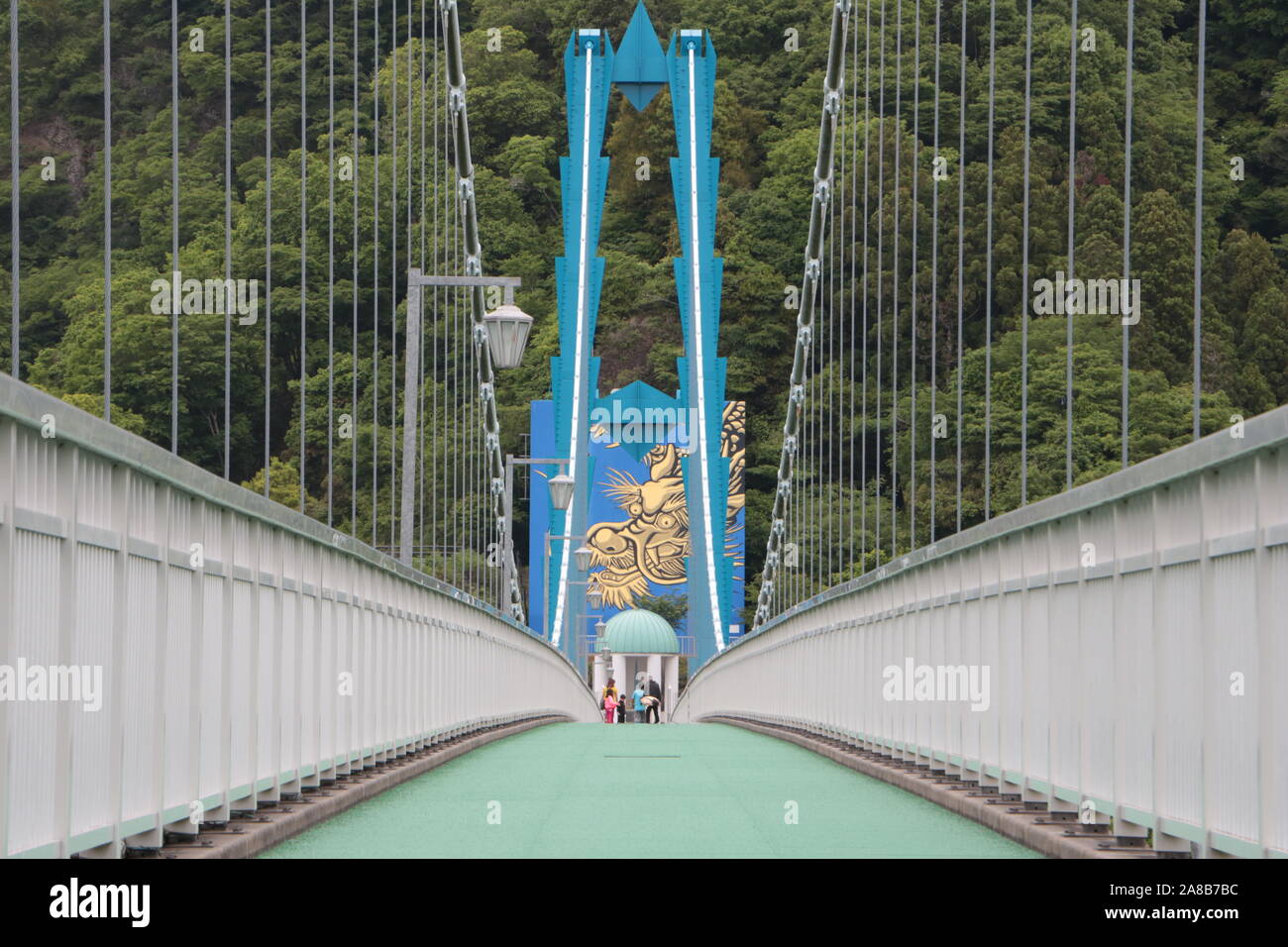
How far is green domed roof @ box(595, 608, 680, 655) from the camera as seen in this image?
78438 millimetres

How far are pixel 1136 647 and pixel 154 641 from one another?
3.61 metres

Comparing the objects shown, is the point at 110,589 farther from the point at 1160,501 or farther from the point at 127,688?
the point at 1160,501

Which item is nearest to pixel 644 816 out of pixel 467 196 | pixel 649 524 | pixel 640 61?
pixel 467 196

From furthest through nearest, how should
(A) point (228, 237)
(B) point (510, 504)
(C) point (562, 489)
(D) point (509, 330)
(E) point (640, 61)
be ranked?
(E) point (640, 61) < (B) point (510, 504) < (C) point (562, 489) < (D) point (509, 330) < (A) point (228, 237)

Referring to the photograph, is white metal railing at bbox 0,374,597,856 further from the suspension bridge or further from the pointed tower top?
the pointed tower top

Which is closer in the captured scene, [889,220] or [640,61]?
[889,220]

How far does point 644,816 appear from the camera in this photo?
10.7 meters

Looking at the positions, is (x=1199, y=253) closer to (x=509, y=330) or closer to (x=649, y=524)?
(x=509, y=330)

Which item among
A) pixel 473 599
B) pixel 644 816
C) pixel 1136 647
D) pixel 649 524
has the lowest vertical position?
pixel 644 816

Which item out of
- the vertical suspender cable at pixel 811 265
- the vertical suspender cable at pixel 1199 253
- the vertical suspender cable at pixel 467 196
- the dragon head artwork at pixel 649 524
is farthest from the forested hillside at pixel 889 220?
the dragon head artwork at pixel 649 524

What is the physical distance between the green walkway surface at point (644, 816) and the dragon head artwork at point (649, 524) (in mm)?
65276

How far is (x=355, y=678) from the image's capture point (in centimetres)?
1241

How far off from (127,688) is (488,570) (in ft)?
150

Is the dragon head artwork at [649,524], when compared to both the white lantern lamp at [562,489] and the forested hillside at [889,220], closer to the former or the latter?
the forested hillside at [889,220]
